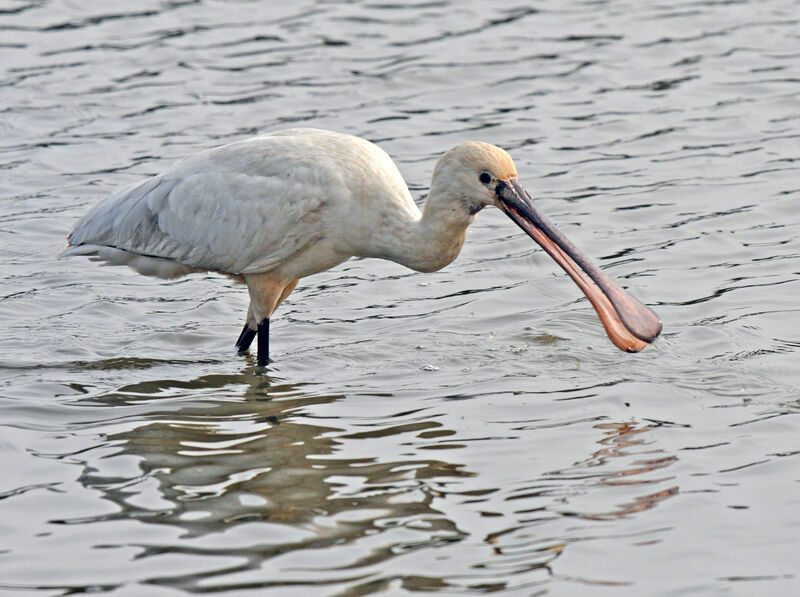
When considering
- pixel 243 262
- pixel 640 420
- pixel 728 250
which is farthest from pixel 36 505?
pixel 728 250

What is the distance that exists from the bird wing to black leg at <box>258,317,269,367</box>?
1.36ft

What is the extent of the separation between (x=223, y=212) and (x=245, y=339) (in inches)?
37.8

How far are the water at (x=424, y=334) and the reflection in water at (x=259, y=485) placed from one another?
0.08 ft

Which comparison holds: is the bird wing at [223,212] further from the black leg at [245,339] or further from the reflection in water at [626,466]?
the reflection in water at [626,466]

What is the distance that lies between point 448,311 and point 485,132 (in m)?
4.23

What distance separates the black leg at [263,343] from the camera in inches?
377

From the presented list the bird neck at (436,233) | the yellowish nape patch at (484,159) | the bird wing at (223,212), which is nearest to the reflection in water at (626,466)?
the bird neck at (436,233)

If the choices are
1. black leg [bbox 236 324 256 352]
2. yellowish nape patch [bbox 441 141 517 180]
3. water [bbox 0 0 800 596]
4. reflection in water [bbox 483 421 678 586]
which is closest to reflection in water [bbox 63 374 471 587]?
water [bbox 0 0 800 596]

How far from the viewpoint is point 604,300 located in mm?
8523

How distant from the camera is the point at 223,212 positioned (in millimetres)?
9547

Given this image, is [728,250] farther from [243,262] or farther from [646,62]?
[646,62]

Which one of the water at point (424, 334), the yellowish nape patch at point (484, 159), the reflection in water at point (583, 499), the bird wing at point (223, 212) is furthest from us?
the bird wing at point (223, 212)

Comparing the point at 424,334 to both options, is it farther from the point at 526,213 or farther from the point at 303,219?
the point at 526,213

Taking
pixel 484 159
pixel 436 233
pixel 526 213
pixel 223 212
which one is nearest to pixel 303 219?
pixel 223 212
